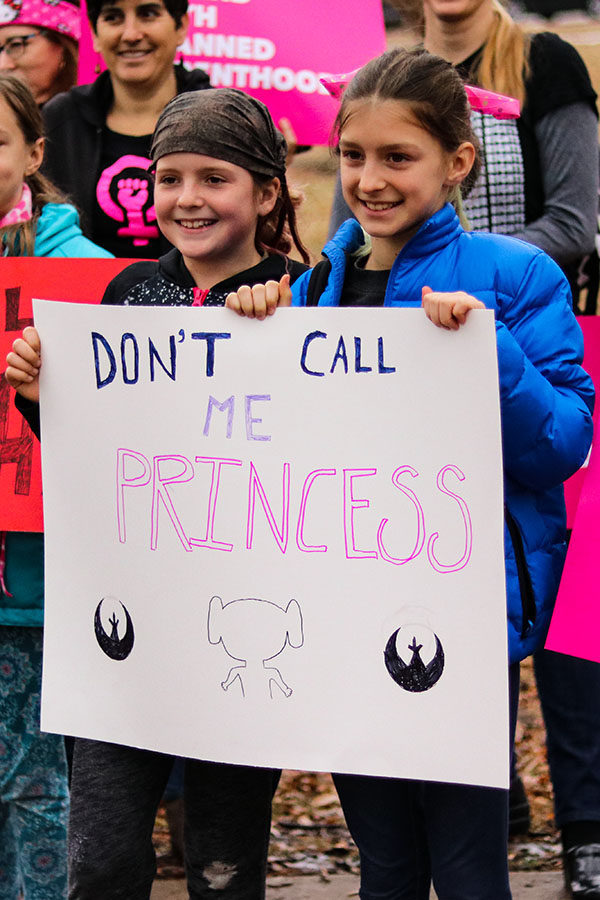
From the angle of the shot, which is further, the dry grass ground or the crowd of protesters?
the dry grass ground

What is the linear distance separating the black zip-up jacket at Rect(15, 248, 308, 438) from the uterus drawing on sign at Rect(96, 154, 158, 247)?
0.77 meters

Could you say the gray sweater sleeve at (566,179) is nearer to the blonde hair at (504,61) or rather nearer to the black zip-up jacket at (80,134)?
the blonde hair at (504,61)

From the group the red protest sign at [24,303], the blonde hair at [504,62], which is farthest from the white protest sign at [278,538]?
the blonde hair at [504,62]

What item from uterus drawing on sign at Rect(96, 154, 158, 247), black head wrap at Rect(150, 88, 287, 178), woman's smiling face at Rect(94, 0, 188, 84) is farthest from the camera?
woman's smiling face at Rect(94, 0, 188, 84)

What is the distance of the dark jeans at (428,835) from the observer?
2.46m

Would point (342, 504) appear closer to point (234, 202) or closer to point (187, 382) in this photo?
point (187, 382)

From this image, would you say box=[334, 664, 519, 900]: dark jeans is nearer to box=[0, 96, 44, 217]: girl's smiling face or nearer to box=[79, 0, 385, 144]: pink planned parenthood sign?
box=[0, 96, 44, 217]: girl's smiling face

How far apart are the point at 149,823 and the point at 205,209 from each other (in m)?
1.19

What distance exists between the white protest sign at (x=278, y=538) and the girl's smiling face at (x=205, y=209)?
27 centimetres

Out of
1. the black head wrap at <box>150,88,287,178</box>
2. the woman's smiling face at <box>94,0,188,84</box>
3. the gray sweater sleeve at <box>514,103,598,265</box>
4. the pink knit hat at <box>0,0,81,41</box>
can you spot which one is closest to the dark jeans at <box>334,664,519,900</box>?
the black head wrap at <box>150,88,287,178</box>

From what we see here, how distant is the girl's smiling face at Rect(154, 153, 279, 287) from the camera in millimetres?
2682

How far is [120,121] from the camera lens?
382 centimetres

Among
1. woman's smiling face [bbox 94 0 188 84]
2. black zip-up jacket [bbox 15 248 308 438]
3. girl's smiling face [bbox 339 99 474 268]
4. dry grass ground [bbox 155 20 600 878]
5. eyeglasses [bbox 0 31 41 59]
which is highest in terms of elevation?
eyeglasses [bbox 0 31 41 59]

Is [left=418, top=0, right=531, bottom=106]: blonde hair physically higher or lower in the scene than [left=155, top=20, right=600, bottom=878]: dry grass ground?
higher
